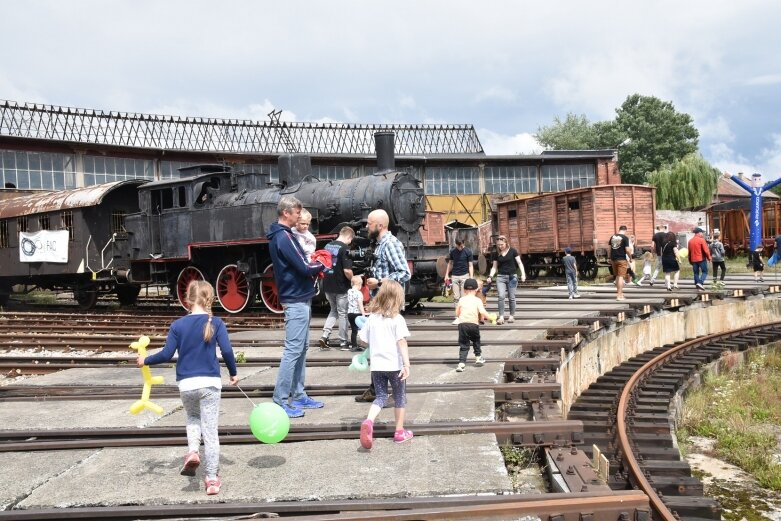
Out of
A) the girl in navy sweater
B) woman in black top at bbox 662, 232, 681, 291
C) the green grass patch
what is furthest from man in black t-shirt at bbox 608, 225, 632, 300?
the girl in navy sweater

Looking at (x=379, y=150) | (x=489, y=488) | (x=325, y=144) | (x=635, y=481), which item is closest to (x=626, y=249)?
(x=379, y=150)

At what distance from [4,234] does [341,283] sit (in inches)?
578

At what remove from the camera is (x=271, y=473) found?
410cm

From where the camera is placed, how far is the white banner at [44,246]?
56.9 ft

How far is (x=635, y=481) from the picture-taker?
17.6ft

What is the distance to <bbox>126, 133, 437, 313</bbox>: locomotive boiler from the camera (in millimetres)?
13375

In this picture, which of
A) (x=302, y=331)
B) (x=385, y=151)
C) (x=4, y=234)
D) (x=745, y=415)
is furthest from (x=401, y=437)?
(x=4, y=234)

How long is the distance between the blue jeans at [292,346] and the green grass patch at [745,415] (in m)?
4.43

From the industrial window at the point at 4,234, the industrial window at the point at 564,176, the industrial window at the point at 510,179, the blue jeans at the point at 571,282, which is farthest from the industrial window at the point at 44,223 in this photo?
the industrial window at the point at 564,176

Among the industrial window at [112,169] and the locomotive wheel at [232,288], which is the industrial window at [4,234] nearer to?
the locomotive wheel at [232,288]

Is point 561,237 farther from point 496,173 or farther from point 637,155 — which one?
point 637,155

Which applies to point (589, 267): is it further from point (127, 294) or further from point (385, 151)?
point (127, 294)

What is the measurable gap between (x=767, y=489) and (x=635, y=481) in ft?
5.47

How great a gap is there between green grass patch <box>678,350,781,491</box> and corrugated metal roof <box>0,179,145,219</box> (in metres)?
14.1
